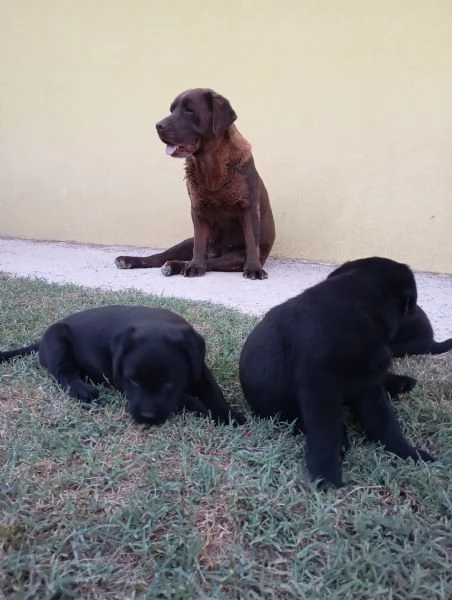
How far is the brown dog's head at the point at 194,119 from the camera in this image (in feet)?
15.8

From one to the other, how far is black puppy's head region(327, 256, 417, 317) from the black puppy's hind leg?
1.18 metres

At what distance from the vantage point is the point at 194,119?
190 inches

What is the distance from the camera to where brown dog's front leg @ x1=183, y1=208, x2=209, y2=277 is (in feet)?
16.7

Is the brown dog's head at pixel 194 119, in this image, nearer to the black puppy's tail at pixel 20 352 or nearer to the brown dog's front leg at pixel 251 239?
the brown dog's front leg at pixel 251 239

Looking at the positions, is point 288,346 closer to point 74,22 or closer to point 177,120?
point 177,120

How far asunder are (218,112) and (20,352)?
2.75 m

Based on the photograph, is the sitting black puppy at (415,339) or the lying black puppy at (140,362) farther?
the sitting black puppy at (415,339)

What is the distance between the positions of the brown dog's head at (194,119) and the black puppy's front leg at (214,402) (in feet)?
9.29

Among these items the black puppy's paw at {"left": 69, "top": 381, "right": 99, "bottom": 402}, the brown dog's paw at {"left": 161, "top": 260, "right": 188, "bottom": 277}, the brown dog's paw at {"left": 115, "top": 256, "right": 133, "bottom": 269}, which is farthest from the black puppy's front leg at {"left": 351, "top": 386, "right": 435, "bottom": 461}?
the brown dog's paw at {"left": 115, "top": 256, "right": 133, "bottom": 269}

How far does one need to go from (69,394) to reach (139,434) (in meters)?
0.46

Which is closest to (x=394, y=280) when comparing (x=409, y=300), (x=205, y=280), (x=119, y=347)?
(x=409, y=300)

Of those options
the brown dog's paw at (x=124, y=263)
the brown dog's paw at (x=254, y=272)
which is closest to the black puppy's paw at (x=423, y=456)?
the brown dog's paw at (x=254, y=272)

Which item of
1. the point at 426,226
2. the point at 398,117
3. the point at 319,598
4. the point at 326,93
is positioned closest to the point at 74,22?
the point at 326,93

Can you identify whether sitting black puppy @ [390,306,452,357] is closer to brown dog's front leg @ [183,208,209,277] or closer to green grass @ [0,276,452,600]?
green grass @ [0,276,452,600]
